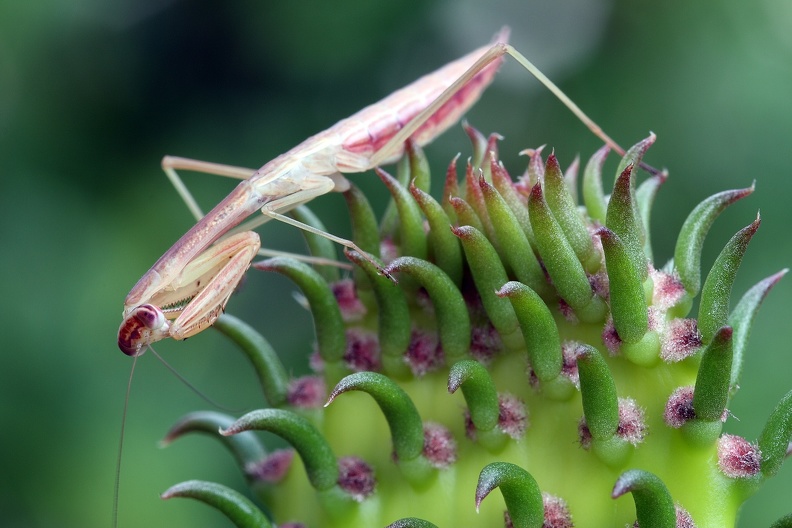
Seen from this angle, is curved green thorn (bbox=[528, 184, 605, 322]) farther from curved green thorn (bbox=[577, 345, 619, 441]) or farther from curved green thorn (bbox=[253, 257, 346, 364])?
curved green thorn (bbox=[253, 257, 346, 364])

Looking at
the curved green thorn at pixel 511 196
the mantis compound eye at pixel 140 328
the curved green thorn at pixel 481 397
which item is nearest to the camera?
the curved green thorn at pixel 481 397

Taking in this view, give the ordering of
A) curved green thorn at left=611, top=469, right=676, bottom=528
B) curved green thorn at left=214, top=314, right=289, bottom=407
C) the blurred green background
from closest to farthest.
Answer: curved green thorn at left=611, top=469, right=676, bottom=528
curved green thorn at left=214, top=314, right=289, bottom=407
the blurred green background

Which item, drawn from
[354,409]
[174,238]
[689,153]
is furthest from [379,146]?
[689,153]

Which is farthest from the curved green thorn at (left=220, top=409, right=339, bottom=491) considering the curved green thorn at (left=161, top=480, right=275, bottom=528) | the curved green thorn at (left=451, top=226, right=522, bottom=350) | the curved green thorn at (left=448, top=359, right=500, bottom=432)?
the curved green thorn at (left=451, top=226, right=522, bottom=350)

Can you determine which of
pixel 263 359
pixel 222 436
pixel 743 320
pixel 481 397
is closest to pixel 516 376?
pixel 481 397

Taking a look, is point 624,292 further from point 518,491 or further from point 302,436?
point 302,436

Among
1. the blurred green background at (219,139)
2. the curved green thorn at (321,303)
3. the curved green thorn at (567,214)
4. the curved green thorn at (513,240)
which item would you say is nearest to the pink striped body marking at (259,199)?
the curved green thorn at (321,303)

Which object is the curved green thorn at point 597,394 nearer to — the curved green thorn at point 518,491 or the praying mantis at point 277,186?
the curved green thorn at point 518,491
